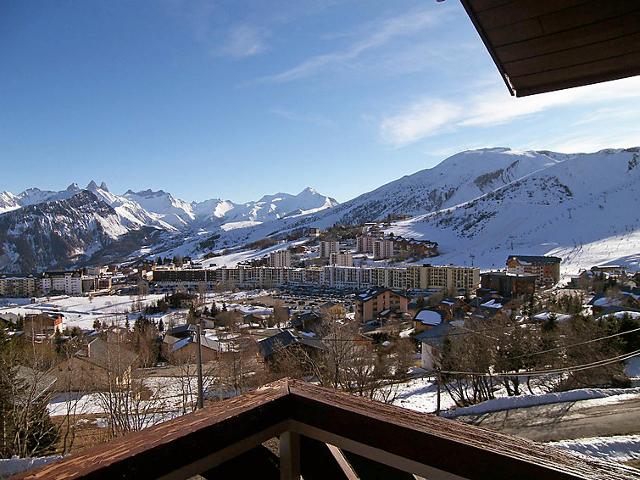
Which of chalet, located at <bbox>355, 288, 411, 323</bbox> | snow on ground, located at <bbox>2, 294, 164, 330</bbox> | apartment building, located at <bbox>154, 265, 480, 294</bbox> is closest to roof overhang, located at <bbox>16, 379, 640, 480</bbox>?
chalet, located at <bbox>355, 288, 411, 323</bbox>

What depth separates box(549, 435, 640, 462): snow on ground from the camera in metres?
5.04

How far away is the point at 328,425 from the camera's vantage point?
0.50m

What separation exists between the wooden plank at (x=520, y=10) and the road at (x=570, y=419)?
5.90 meters

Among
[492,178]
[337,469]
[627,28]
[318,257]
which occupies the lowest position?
[318,257]

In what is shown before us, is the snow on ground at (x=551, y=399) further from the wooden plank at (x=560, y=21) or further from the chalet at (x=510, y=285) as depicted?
the chalet at (x=510, y=285)

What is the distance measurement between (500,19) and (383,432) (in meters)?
0.98

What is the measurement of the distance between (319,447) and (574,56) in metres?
1.26

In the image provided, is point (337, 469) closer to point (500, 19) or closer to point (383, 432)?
point (383, 432)

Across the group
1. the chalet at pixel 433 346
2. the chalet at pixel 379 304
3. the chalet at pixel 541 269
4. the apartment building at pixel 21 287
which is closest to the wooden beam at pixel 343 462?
the chalet at pixel 433 346

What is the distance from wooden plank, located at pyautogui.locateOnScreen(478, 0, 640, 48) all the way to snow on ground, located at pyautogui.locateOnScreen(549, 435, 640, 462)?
5.38 m

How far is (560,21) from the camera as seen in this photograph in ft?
3.38

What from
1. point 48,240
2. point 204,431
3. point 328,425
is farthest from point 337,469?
point 48,240

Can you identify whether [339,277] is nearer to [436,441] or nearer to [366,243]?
[366,243]

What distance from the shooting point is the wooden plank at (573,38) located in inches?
41.1
